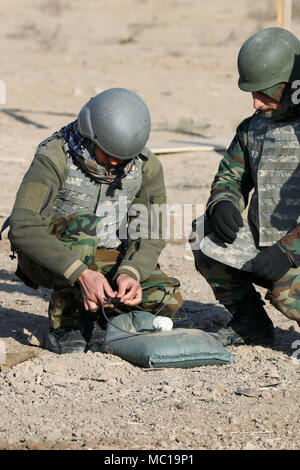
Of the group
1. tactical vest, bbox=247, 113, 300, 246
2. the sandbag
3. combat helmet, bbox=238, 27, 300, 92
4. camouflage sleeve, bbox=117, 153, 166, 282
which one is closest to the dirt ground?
the sandbag

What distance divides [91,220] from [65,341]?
2.38ft

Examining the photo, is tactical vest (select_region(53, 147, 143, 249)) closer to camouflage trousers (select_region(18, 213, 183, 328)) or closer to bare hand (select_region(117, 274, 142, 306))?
camouflage trousers (select_region(18, 213, 183, 328))

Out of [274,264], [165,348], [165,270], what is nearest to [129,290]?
[165,348]

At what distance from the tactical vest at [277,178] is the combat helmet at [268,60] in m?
0.26

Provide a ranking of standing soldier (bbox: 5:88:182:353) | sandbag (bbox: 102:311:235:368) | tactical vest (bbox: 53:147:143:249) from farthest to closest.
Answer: tactical vest (bbox: 53:147:143:249) → standing soldier (bbox: 5:88:182:353) → sandbag (bbox: 102:311:235:368)

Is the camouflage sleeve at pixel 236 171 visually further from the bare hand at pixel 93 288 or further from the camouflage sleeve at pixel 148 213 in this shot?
the bare hand at pixel 93 288

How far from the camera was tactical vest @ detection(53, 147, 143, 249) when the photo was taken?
480cm

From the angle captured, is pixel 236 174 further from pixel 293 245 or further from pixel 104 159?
pixel 104 159

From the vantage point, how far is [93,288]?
4547 mm

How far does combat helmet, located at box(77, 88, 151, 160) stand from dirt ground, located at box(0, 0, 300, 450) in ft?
3.64

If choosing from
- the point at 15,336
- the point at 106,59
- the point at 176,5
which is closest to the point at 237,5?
the point at 176,5

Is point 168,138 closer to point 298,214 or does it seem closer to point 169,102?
point 169,102

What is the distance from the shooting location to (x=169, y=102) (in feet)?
49.0

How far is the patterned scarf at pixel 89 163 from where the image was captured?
4.69m
